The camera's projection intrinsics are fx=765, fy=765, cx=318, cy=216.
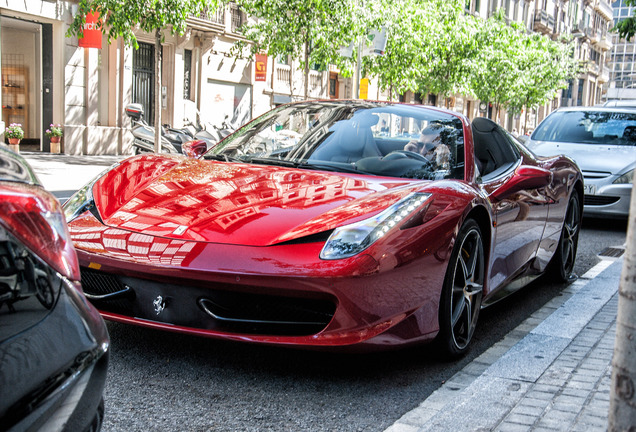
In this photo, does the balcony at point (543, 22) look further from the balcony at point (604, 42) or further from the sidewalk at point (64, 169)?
the sidewalk at point (64, 169)

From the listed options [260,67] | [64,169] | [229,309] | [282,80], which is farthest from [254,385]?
[282,80]

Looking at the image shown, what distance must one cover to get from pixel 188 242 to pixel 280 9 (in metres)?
14.0

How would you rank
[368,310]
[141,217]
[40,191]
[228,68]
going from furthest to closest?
[228,68]
[141,217]
[368,310]
[40,191]

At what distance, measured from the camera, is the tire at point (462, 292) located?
356 cm

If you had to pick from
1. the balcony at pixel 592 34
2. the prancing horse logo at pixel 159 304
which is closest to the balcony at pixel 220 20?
the prancing horse logo at pixel 159 304

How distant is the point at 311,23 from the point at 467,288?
13282 millimetres

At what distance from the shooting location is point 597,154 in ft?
33.0

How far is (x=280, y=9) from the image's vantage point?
645 inches

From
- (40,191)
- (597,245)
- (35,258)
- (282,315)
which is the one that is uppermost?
(40,191)

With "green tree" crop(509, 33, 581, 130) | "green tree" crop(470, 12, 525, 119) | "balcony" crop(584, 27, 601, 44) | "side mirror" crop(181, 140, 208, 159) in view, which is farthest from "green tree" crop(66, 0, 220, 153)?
"balcony" crop(584, 27, 601, 44)

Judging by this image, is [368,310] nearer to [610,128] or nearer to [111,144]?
[610,128]

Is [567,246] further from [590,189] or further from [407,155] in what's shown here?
[590,189]

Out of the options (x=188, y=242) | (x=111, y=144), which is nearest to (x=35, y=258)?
(x=188, y=242)

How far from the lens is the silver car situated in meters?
9.66
